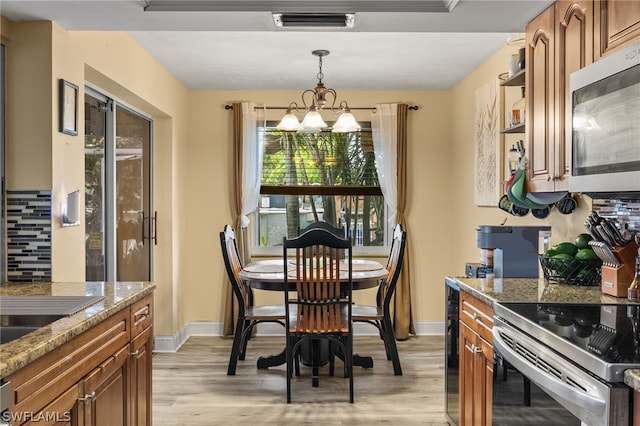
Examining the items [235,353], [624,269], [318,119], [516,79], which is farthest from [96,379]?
[516,79]

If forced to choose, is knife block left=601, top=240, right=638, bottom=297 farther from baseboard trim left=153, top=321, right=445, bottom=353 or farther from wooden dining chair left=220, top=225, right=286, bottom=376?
baseboard trim left=153, top=321, right=445, bottom=353

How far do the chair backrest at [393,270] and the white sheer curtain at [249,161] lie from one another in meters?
1.51

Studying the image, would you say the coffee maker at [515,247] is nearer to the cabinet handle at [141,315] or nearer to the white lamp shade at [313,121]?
the white lamp shade at [313,121]

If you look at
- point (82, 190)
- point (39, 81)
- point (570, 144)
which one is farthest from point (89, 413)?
point (570, 144)

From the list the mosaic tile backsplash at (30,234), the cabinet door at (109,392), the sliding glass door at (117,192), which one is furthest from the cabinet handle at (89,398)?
the sliding glass door at (117,192)

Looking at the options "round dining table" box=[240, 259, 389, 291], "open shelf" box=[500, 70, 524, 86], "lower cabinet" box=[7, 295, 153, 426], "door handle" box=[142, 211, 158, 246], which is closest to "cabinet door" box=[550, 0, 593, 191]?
"open shelf" box=[500, 70, 524, 86]

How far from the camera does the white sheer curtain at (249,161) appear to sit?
506 cm

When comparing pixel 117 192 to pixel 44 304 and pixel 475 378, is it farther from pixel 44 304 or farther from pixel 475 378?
pixel 475 378

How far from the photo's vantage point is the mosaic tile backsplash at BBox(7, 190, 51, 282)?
2430 millimetres

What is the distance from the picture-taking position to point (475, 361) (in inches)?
93.4

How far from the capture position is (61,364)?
1.57m

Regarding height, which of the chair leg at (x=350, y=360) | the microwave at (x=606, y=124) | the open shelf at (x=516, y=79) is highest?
the open shelf at (x=516, y=79)

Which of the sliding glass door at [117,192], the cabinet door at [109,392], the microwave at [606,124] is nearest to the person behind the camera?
the microwave at [606,124]

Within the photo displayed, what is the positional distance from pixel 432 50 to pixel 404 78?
2.73 ft
